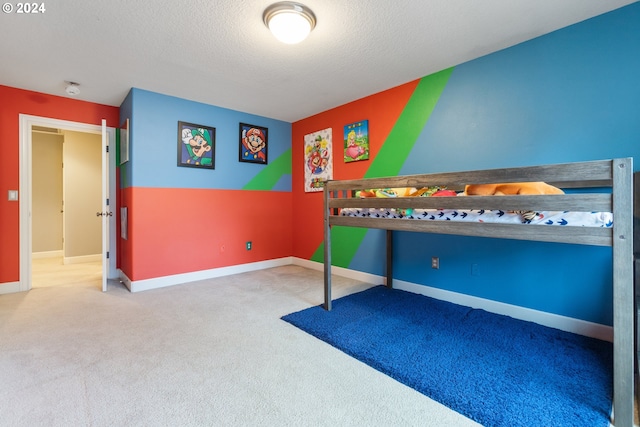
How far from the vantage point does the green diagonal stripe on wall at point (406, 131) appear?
2.90 meters

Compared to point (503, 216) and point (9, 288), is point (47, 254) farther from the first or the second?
point (503, 216)

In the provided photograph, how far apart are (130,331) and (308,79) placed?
9.10ft

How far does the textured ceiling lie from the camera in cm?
194

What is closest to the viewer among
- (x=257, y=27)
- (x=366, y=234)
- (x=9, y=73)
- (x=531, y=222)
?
(x=531, y=222)

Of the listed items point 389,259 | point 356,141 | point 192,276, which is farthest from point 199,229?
Result: point 389,259

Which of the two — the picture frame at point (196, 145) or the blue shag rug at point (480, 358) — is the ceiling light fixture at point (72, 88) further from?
the blue shag rug at point (480, 358)

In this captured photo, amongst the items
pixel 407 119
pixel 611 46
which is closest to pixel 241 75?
pixel 407 119

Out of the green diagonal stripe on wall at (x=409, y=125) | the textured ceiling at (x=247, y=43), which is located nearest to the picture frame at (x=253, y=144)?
the textured ceiling at (x=247, y=43)

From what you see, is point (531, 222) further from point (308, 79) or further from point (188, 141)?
point (188, 141)

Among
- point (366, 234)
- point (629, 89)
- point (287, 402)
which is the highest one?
point (629, 89)

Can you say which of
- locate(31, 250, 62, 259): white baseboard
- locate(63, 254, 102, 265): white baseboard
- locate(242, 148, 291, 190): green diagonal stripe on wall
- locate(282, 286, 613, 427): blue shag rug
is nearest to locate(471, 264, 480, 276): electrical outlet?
locate(282, 286, 613, 427): blue shag rug

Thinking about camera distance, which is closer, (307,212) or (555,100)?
(555,100)

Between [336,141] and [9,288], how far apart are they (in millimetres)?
4136

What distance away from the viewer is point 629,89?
195 cm
